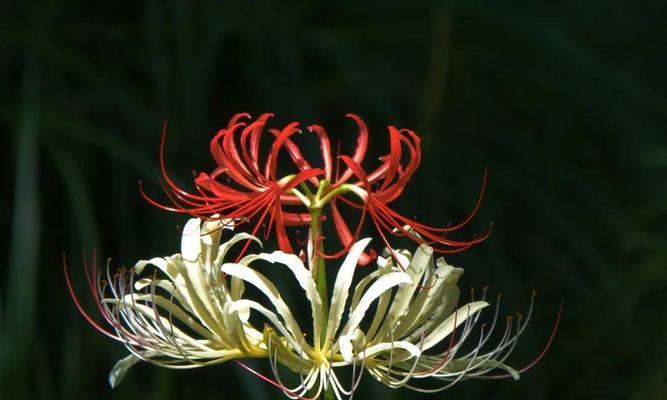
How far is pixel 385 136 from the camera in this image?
290cm

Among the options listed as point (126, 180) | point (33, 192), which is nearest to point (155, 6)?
point (126, 180)

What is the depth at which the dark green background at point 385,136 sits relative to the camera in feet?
8.30

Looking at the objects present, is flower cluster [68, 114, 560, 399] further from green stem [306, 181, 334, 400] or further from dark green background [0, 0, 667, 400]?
dark green background [0, 0, 667, 400]

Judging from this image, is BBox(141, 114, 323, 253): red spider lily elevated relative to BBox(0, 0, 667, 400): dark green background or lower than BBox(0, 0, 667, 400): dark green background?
lower

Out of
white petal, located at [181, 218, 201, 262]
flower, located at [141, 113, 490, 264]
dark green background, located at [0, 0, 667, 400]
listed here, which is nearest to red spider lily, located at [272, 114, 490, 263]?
flower, located at [141, 113, 490, 264]

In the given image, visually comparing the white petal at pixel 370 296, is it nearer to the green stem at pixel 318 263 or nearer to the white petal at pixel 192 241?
the green stem at pixel 318 263

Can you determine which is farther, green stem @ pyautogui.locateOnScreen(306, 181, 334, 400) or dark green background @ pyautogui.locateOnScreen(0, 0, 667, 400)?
dark green background @ pyautogui.locateOnScreen(0, 0, 667, 400)

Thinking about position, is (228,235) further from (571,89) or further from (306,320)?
(571,89)

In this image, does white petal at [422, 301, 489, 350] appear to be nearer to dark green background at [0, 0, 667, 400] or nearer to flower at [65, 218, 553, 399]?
flower at [65, 218, 553, 399]

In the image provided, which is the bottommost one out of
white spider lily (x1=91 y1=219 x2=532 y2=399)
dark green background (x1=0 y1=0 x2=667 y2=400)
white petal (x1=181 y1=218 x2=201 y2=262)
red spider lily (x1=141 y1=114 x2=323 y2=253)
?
white spider lily (x1=91 y1=219 x2=532 y2=399)

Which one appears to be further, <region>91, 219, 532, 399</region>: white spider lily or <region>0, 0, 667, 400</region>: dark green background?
<region>0, 0, 667, 400</region>: dark green background

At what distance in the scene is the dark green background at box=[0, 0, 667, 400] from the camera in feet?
8.30

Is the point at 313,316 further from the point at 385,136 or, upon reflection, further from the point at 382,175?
the point at 385,136

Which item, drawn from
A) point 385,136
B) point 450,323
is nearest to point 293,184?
point 450,323
